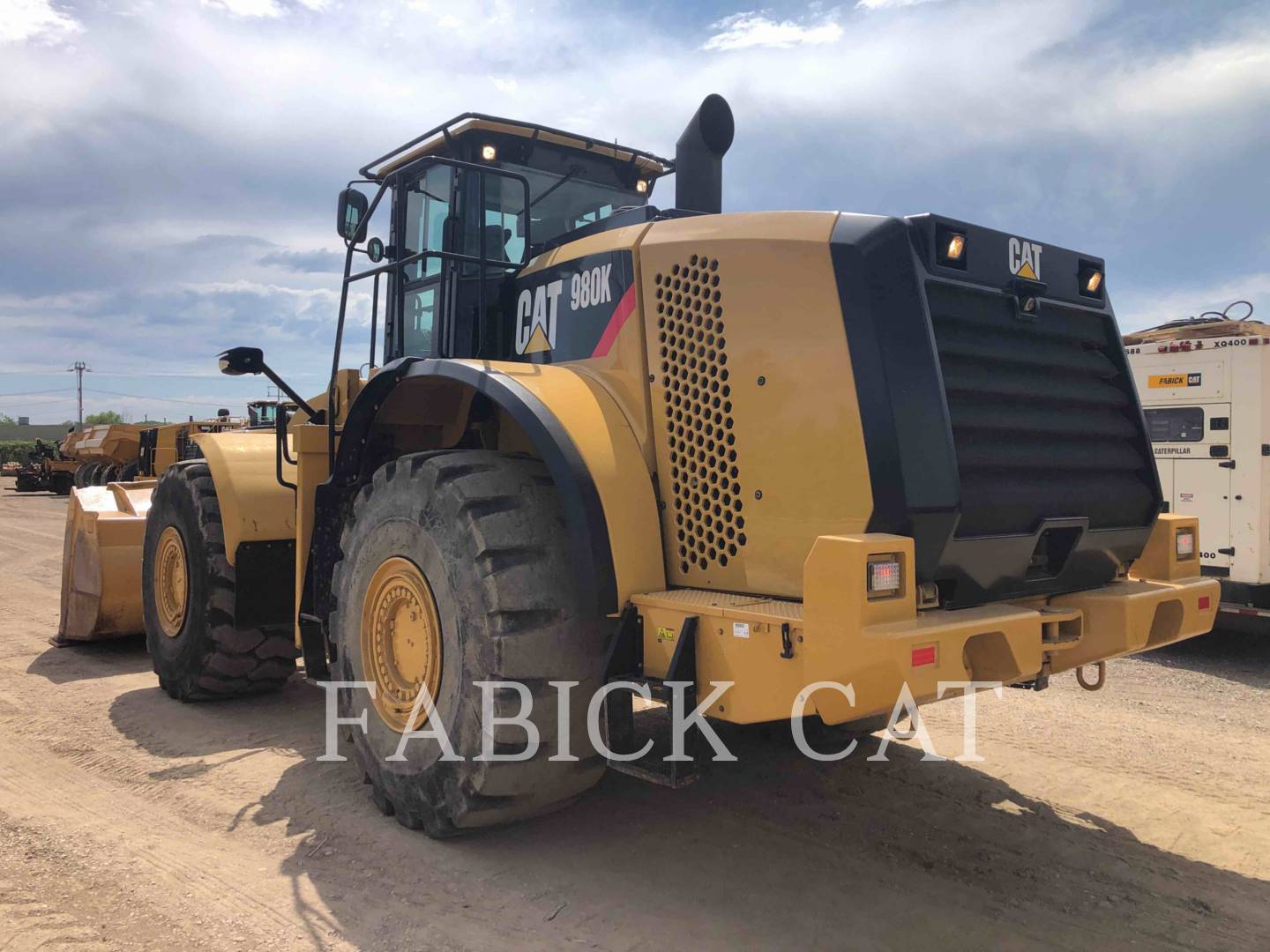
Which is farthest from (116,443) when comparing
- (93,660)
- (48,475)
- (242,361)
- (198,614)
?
(242,361)

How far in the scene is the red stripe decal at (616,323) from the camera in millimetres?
3957

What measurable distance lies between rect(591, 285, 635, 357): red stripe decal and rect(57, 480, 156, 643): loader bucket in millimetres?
4911

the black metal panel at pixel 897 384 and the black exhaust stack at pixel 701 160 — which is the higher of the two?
the black exhaust stack at pixel 701 160

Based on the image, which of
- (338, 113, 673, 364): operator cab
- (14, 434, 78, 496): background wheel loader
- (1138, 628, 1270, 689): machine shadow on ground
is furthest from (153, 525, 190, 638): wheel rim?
(14, 434, 78, 496): background wheel loader

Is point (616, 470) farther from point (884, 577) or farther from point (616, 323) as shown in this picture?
point (884, 577)

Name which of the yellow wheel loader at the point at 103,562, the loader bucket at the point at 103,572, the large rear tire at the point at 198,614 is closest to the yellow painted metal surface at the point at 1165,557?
the large rear tire at the point at 198,614

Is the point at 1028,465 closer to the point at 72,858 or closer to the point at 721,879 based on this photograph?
the point at 721,879

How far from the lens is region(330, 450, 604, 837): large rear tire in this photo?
3.57 meters

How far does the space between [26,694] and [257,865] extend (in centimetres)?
373

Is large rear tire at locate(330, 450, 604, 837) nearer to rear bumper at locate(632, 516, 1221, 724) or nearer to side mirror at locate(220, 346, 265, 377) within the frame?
rear bumper at locate(632, 516, 1221, 724)

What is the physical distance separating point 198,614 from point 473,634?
10.8 ft

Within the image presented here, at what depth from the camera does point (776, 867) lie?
3.85 meters

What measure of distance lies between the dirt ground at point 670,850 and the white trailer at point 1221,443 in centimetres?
310

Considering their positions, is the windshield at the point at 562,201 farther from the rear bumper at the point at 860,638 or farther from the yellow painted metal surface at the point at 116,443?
the yellow painted metal surface at the point at 116,443
